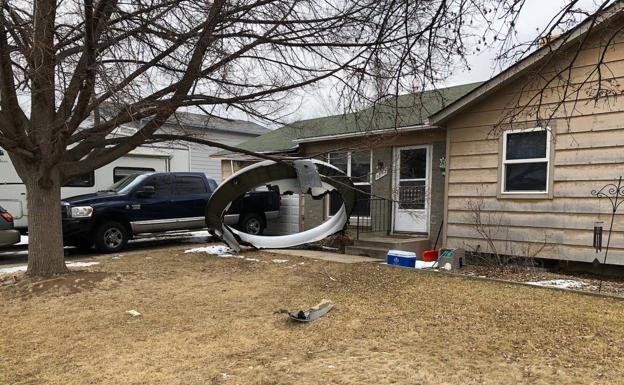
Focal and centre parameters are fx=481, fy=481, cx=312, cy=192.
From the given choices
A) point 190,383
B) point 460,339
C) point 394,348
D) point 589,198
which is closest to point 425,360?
point 394,348

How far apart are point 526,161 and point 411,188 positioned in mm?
2836

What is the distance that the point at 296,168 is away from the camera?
31.1 feet

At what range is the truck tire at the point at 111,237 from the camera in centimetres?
1083

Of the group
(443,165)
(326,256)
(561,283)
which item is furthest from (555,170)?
(326,256)

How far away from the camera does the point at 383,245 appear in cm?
949

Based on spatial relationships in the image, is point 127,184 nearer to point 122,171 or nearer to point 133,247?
point 133,247

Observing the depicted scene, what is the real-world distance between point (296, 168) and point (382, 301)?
4.22 metres

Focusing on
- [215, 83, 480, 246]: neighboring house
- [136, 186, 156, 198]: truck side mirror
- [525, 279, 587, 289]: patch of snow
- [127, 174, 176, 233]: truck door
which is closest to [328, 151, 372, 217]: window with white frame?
[215, 83, 480, 246]: neighboring house

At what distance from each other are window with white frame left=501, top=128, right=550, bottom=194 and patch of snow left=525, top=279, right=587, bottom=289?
1630 mm

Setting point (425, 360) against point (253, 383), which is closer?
point (253, 383)

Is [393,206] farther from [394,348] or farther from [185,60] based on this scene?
[394,348]

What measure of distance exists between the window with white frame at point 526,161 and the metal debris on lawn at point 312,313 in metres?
4.58

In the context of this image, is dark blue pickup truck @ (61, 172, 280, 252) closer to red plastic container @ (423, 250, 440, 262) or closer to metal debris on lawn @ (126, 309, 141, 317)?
red plastic container @ (423, 250, 440, 262)

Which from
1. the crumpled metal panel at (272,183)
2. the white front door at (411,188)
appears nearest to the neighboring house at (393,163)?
the white front door at (411,188)
